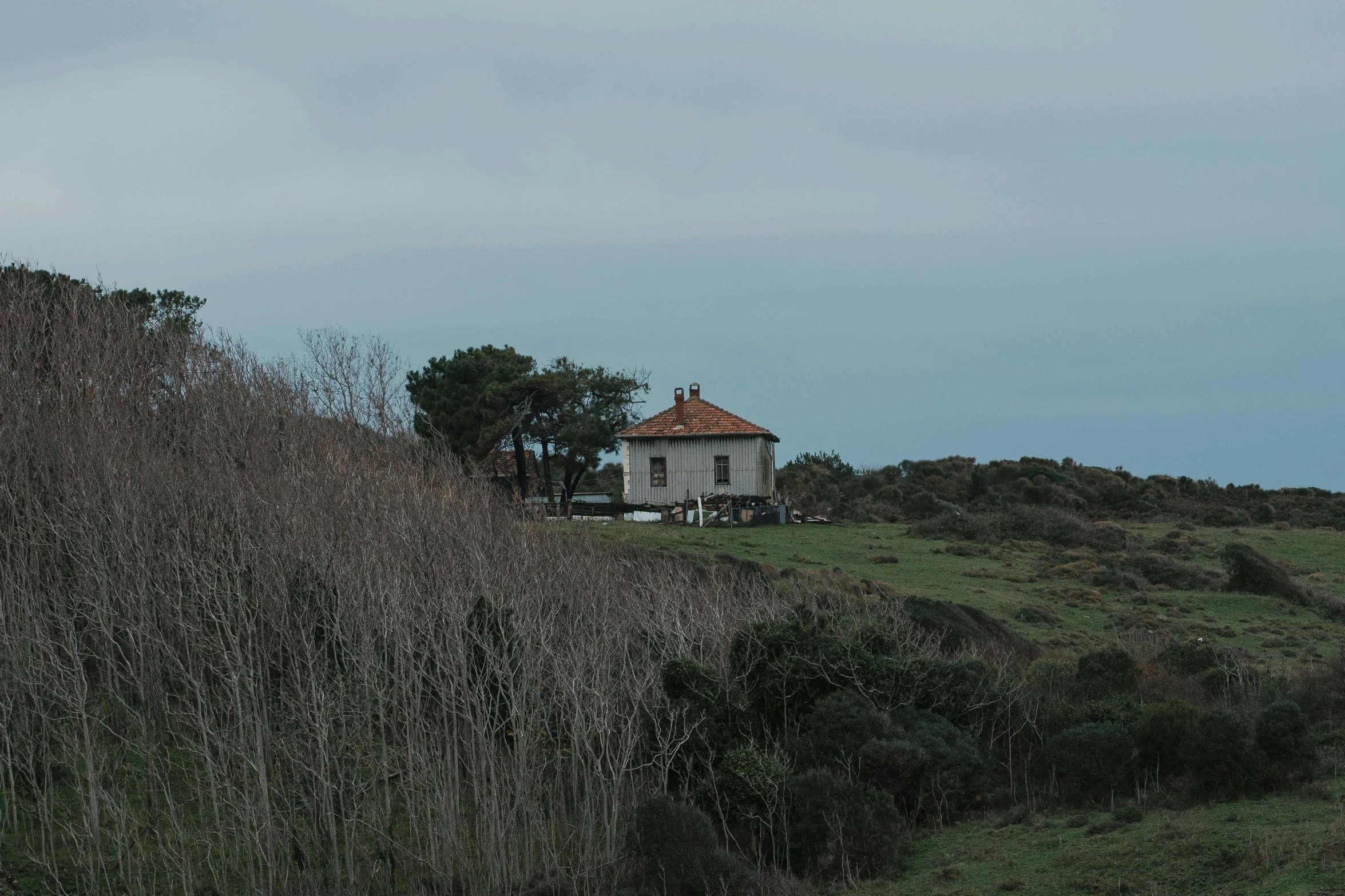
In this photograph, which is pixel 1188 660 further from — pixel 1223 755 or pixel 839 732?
pixel 839 732

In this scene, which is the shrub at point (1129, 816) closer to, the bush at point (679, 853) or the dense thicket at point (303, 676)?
the bush at point (679, 853)

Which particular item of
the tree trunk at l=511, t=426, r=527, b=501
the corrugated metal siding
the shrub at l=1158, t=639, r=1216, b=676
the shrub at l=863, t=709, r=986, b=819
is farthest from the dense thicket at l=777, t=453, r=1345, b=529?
the shrub at l=863, t=709, r=986, b=819

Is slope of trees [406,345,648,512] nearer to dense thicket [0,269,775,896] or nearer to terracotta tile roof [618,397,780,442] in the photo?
terracotta tile roof [618,397,780,442]

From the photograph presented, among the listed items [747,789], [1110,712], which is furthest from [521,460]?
[747,789]

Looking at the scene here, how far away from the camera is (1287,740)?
16.3m

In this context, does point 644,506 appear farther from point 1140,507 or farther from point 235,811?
point 235,811

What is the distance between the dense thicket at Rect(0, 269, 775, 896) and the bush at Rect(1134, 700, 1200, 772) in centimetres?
687

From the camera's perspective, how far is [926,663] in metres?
20.3

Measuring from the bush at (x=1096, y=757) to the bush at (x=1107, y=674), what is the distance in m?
3.13

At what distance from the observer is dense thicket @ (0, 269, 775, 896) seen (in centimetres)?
1523

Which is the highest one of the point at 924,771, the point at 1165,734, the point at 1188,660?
the point at 1188,660

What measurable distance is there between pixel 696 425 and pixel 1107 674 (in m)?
29.9

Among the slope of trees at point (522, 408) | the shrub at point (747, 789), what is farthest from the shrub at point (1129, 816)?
the slope of trees at point (522, 408)

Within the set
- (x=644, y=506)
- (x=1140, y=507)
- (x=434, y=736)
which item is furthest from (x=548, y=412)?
(x=434, y=736)
